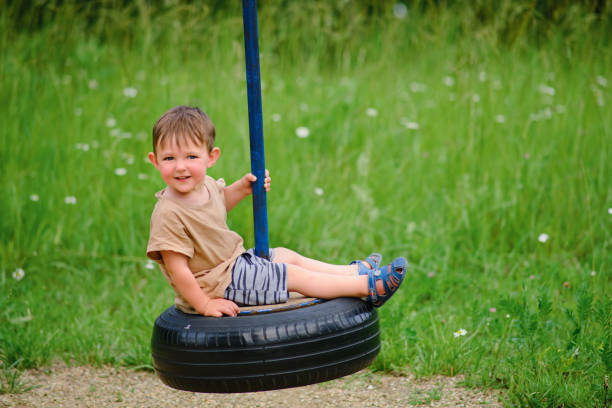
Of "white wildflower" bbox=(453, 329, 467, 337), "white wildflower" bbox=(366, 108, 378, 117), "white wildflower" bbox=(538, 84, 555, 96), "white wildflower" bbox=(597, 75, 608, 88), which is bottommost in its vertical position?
Answer: "white wildflower" bbox=(453, 329, 467, 337)

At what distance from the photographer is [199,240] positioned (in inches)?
91.7

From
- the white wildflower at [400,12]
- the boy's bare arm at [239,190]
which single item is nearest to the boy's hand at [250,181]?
the boy's bare arm at [239,190]

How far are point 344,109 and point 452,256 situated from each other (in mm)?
1746

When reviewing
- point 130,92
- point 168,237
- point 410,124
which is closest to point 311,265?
point 168,237

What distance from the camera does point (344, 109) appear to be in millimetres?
5367

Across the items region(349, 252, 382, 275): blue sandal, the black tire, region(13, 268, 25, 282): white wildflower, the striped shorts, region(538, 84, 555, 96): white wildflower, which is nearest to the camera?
the black tire

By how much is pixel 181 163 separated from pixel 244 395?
1.28 metres

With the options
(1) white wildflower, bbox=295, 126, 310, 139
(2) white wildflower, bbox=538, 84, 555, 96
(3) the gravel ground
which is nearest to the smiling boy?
(3) the gravel ground

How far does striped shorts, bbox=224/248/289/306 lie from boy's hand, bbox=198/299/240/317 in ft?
0.20

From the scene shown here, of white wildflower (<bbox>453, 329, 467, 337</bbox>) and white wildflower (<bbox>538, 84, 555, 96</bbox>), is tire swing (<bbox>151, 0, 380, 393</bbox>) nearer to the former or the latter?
white wildflower (<bbox>453, 329, 467, 337</bbox>)

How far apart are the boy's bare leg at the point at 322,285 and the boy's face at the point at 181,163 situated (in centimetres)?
46

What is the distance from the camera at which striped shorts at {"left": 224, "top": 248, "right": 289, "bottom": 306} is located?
2.35 metres

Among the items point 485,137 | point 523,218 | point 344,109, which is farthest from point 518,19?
point 523,218

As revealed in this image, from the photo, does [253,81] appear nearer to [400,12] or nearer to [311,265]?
[311,265]
